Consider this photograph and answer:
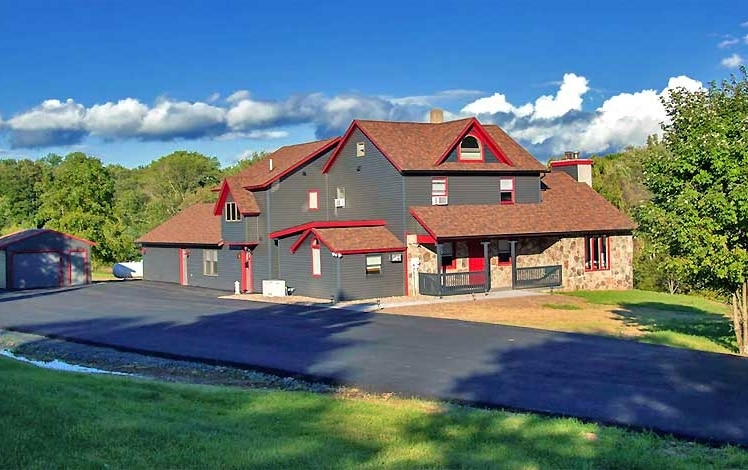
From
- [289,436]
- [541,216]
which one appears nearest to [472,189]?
[541,216]

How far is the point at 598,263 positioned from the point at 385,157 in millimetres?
12472

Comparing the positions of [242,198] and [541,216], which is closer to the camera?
[541,216]

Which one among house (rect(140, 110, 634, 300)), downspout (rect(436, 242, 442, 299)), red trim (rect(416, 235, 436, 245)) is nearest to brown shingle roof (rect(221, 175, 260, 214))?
house (rect(140, 110, 634, 300))

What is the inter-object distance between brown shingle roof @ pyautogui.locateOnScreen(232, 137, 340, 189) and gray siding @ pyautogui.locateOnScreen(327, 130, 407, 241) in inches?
65.2

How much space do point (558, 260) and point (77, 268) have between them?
89.3ft

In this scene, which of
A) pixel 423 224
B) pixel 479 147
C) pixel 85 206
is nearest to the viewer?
pixel 423 224

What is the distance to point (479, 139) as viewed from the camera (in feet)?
126

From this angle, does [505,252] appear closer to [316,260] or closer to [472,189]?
[472,189]

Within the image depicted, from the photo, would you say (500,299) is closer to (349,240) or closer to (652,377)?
(349,240)

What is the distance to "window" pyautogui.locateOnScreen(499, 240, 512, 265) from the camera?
37.4 meters

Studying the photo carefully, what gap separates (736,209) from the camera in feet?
62.3

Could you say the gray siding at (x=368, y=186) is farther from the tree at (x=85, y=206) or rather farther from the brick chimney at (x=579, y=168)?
the tree at (x=85, y=206)

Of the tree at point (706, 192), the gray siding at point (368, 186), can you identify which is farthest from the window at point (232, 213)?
the tree at point (706, 192)

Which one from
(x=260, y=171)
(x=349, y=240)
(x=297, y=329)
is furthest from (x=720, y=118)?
(x=260, y=171)
